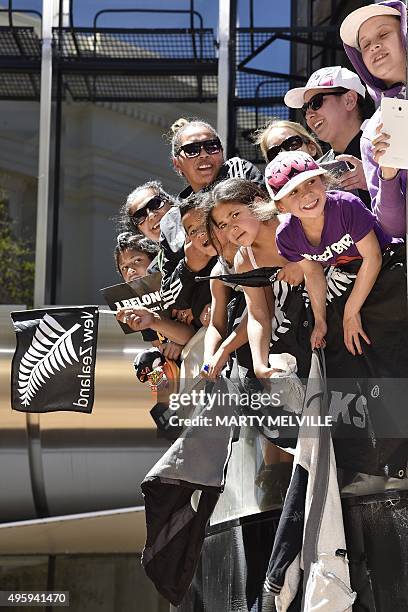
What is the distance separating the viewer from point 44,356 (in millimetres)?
6715

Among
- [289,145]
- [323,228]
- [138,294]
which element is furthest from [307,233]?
[138,294]

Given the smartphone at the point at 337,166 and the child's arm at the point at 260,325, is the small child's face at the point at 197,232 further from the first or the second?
the smartphone at the point at 337,166

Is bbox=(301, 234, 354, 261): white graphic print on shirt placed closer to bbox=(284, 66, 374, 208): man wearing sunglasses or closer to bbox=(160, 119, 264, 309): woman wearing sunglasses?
bbox=(284, 66, 374, 208): man wearing sunglasses

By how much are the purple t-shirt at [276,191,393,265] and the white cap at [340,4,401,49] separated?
1.69ft

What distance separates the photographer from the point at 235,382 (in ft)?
13.0

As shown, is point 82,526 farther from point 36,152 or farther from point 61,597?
point 36,152

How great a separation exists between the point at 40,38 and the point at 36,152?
0.87 meters

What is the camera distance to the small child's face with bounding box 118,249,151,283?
5.38 m

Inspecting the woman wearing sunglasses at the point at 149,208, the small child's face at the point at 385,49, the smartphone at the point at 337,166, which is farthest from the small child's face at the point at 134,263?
the small child's face at the point at 385,49

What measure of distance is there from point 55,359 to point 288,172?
355cm

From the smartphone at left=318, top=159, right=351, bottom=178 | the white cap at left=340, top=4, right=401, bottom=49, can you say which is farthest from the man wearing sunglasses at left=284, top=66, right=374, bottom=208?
the white cap at left=340, top=4, right=401, bottom=49

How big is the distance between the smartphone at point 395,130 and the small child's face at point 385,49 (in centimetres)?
45

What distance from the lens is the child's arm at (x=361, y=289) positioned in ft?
11.0

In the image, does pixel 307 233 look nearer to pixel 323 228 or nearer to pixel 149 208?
pixel 323 228
